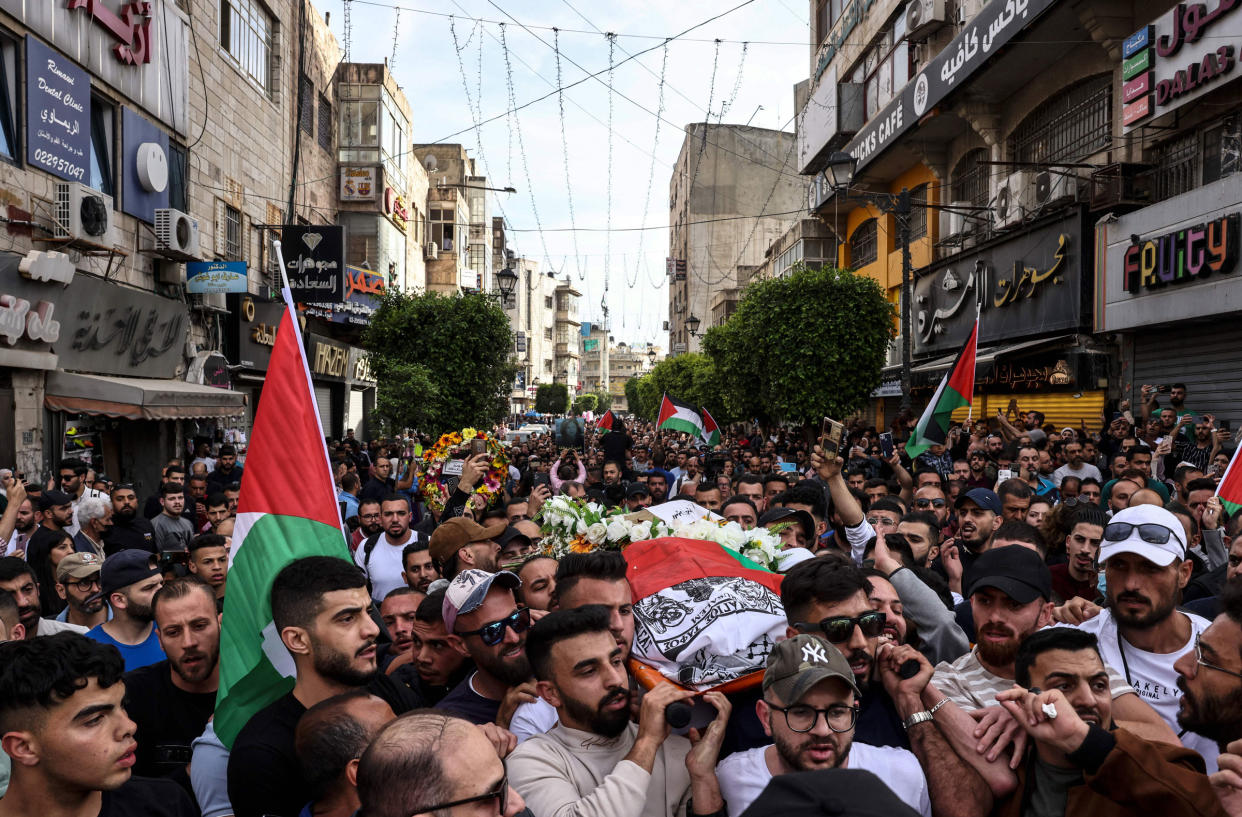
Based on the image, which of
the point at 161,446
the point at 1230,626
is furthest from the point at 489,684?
the point at 161,446

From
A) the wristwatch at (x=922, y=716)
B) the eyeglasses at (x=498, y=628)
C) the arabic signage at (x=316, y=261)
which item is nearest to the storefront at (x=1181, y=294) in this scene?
the wristwatch at (x=922, y=716)

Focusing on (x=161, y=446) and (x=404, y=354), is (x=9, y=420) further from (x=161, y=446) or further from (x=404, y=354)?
(x=404, y=354)

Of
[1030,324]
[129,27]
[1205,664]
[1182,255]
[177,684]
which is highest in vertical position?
[129,27]

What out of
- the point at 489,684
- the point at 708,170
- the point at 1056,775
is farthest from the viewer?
the point at 708,170

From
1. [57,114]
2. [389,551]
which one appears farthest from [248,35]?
[389,551]

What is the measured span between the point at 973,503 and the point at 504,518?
3.77 meters

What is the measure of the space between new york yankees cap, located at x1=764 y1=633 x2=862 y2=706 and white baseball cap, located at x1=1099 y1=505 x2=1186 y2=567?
1.62m

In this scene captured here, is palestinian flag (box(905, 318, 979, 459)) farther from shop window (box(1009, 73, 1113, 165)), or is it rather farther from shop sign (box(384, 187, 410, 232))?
shop sign (box(384, 187, 410, 232))

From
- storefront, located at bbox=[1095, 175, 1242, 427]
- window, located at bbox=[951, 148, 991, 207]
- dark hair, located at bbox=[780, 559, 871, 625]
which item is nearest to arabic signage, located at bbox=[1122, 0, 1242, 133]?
storefront, located at bbox=[1095, 175, 1242, 427]

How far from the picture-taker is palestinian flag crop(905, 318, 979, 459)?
10.0 m

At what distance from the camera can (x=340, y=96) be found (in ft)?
98.2

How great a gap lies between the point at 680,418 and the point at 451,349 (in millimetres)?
8744

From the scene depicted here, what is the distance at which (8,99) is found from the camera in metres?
12.5

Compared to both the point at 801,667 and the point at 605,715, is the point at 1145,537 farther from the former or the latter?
the point at 605,715
